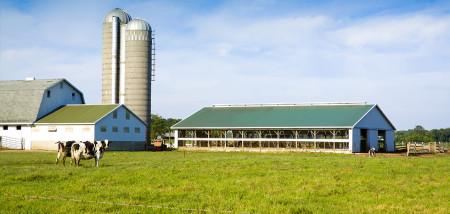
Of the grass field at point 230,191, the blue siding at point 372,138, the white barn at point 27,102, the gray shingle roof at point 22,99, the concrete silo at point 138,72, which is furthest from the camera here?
the concrete silo at point 138,72

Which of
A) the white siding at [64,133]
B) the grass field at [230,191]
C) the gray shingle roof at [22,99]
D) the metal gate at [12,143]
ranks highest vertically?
the gray shingle roof at [22,99]

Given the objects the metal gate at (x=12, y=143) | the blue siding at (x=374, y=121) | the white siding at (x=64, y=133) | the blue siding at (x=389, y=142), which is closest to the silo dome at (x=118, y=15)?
the white siding at (x=64, y=133)

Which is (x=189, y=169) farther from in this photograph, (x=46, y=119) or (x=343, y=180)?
(x=46, y=119)

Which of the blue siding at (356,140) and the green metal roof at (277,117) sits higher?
the green metal roof at (277,117)

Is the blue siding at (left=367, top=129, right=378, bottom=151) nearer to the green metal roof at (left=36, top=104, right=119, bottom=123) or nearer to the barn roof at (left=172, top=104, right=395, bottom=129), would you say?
the barn roof at (left=172, top=104, right=395, bottom=129)

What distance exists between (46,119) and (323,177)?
47.2m

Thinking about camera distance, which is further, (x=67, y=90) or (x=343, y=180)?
(x=67, y=90)

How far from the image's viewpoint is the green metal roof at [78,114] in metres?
55.5

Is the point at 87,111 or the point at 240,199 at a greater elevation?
the point at 87,111

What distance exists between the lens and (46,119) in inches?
2255

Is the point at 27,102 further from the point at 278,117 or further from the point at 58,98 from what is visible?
the point at 278,117

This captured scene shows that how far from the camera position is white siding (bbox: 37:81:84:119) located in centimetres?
5956

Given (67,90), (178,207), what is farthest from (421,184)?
(67,90)

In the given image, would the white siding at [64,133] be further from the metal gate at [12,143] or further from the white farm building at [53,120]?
the metal gate at [12,143]
